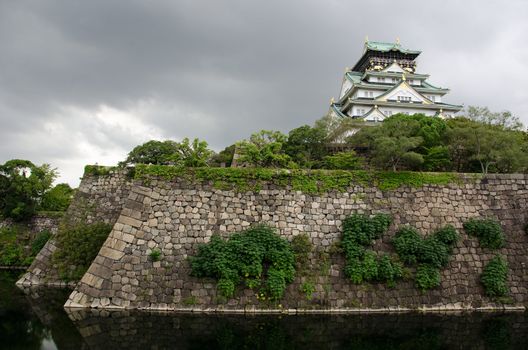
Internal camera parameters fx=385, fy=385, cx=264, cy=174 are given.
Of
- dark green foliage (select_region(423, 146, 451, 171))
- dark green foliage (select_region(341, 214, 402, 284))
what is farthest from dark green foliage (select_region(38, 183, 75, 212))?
dark green foliage (select_region(423, 146, 451, 171))

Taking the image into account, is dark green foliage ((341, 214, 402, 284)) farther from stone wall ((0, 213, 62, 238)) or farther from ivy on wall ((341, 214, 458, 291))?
stone wall ((0, 213, 62, 238))

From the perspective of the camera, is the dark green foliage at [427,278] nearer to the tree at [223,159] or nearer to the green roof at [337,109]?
the tree at [223,159]

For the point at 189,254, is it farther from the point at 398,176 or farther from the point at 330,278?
the point at 398,176

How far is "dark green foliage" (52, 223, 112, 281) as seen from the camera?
1521 centimetres

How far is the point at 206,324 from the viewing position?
10.3 metres

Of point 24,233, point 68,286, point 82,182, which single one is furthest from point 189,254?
point 24,233

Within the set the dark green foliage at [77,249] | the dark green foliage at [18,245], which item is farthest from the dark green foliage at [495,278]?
the dark green foliage at [18,245]

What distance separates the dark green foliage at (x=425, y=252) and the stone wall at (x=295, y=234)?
367 millimetres

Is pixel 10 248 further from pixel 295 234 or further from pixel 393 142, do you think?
pixel 393 142

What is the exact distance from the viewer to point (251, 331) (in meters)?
9.81

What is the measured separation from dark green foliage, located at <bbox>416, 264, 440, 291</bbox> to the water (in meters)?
0.99

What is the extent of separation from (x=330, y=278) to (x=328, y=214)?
221cm

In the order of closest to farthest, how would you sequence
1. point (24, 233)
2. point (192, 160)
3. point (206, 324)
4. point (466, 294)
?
point (206, 324) < point (466, 294) < point (192, 160) < point (24, 233)

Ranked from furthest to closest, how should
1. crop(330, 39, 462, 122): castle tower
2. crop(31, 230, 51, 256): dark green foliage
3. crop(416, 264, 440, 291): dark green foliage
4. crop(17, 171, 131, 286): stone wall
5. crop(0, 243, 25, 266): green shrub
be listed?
crop(330, 39, 462, 122): castle tower < crop(0, 243, 25, 266): green shrub < crop(31, 230, 51, 256): dark green foliage < crop(17, 171, 131, 286): stone wall < crop(416, 264, 440, 291): dark green foliage
